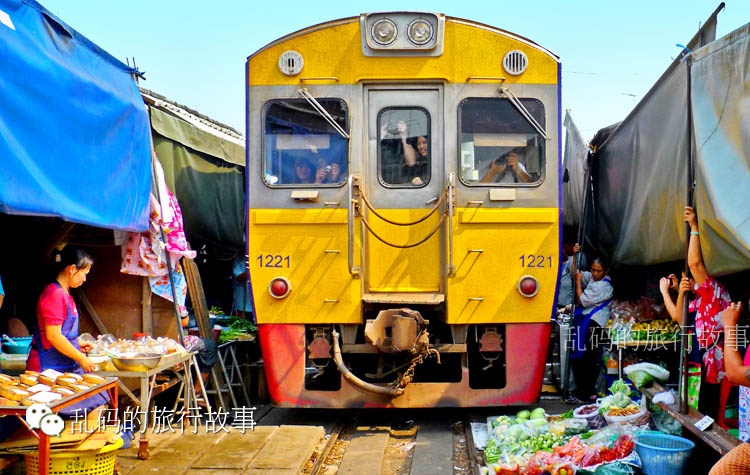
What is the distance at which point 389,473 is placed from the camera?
5590 mm

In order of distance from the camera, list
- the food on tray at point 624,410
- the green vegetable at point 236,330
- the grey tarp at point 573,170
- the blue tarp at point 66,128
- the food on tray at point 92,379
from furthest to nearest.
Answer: the grey tarp at point 573,170 < the green vegetable at point 236,330 < the food on tray at point 624,410 < the food on tray at point 92,379 < the blue tarp at point 66,128

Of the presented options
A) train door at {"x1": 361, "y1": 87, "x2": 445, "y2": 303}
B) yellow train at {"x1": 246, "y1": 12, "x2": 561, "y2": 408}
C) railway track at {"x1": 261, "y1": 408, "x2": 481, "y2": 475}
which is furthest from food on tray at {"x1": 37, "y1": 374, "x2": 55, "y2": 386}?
train door at {"x1": 361, "y1": 87, "x2": 445, "y2": 303}

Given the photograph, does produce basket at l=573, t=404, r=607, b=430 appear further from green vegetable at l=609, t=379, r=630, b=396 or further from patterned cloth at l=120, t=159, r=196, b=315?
patterned cloth at l=120, t=159, r=196, b=315

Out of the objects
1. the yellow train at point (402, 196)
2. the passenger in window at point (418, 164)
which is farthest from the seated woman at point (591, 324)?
the passenger in window at point (418, 164)

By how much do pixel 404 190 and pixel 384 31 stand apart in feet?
4.80

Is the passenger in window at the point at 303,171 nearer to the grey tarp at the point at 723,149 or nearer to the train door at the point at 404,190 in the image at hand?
the train door at the point at 404,190

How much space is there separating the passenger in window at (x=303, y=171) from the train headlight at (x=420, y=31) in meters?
1.48

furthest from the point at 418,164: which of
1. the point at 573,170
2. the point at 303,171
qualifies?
the point at 573,170

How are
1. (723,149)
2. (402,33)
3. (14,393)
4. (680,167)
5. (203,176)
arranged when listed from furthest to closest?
1. (203,176)
2. (402,33)
3. (680,167)
4. (723,149)
5. (14,393)

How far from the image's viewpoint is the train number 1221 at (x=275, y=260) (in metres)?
6.75

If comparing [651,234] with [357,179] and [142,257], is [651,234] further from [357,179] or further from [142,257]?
[142,257]

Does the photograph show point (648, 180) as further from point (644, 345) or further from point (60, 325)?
point (60, 325)

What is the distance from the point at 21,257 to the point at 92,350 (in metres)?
1.44

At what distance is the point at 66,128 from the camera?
506cm
